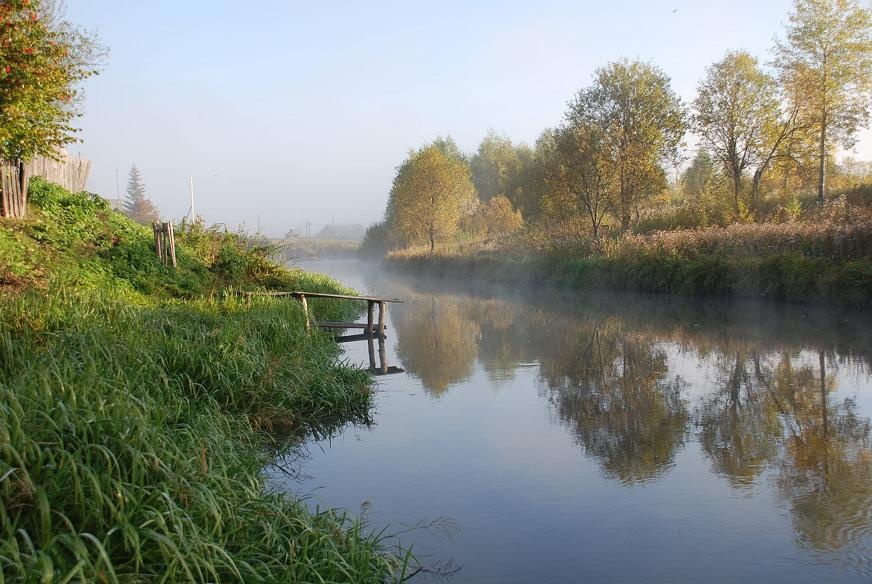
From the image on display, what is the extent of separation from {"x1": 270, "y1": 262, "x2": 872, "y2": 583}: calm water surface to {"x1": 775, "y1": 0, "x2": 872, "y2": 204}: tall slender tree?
65.5ft

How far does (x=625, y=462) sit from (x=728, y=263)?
52.4ft

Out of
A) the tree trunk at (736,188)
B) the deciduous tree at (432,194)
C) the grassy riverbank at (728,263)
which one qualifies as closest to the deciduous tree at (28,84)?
the grassy riverbank at (728,263)

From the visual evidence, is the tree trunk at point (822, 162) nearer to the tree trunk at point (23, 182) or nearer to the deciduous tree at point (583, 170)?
the deciduous tree at point (583, 170)

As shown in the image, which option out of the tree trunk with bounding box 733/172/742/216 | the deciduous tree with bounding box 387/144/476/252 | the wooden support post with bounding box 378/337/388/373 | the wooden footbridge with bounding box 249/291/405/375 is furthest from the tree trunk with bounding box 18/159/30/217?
the deciduous tree with bounding box 387/144/476/252

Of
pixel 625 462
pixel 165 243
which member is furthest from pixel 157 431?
pixel 165 243

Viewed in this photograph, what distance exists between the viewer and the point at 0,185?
13.9m

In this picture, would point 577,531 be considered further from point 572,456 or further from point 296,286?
point 296,286

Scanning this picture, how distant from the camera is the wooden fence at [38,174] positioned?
14.1 meters

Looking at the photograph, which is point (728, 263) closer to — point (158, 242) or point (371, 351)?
point (371, 351)

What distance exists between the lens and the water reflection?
575cm

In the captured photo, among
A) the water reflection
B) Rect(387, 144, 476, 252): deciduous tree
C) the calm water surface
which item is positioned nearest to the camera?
the calm water surface

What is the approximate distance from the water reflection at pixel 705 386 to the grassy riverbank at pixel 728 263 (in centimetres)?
111

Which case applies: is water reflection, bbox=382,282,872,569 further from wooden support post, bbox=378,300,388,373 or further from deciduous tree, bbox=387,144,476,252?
deciduous tree, bbox=387,144,476,252

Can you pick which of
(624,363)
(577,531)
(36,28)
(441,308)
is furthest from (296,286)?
(577,531)
